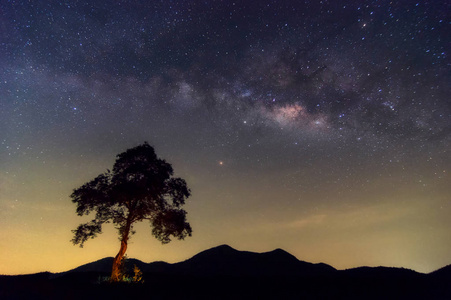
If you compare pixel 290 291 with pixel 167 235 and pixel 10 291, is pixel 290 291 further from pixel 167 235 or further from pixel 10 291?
pixel 10 291

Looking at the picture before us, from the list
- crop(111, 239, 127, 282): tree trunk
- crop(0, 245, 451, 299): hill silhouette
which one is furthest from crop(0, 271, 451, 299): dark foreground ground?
crop(111, 239, 127, 282): tree trunk

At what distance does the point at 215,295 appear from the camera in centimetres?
1541

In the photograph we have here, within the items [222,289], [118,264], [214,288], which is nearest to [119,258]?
[118,264]

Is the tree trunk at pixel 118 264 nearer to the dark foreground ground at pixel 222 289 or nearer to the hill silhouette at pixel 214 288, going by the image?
the hill silhouette at pixel 214 288

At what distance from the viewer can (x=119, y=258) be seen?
19.7 meters

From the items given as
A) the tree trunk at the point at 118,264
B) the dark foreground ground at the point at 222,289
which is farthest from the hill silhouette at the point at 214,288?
the tree trunk at the point at 118,264

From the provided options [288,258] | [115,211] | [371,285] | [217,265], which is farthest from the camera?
[288,258]

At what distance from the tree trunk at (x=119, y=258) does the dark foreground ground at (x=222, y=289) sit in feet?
4.50

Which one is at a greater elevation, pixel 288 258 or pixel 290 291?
pixel 288 258

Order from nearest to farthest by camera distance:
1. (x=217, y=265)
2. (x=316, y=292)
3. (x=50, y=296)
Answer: (x=50, y=296) < (x=316, y=292) < (x=217, y=265)

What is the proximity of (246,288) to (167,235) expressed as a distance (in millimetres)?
7784

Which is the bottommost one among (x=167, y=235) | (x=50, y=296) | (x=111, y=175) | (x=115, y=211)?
(x=50, y=296)

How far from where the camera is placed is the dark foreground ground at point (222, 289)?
13961 millimetres

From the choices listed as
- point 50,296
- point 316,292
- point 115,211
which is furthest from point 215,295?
point 115,211
